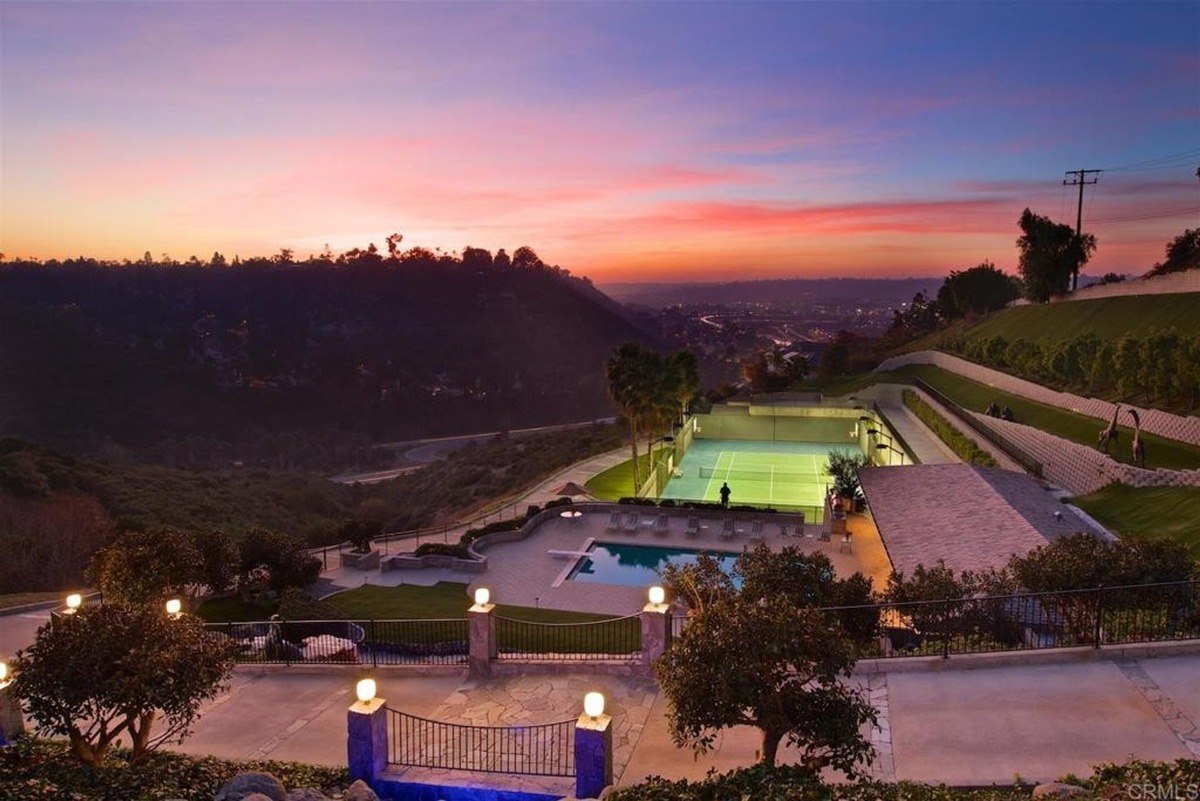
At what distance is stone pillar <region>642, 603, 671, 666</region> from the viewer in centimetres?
1267

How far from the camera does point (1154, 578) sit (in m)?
12.3

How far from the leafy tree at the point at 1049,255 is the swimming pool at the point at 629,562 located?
51.8 m

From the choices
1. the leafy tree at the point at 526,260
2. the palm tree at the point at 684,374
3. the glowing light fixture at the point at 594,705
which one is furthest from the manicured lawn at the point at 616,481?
the leafy tree at the point at 526,260

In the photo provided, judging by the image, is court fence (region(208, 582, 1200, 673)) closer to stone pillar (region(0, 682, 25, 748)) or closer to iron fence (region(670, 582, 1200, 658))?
iron fence (region(670, 582, 1200, 658))

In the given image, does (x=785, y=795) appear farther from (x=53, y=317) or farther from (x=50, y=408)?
(x=53, y=317)

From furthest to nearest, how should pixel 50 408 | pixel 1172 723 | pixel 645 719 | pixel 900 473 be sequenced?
pixel 50 408 → pixel 900 473 → pixel 645 719 → pixel 1172 723

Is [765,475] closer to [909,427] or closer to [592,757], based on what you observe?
[909,427]

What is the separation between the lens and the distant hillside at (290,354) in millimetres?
86875

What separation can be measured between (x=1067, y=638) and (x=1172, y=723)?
8.80ft

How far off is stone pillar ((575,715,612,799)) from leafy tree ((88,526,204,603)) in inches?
583

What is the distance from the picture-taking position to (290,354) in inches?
4739

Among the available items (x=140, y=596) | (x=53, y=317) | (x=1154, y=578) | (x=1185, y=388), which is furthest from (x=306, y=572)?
(x=53, y=317)

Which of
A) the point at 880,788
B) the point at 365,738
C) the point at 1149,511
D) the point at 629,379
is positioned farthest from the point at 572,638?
the point at 629,379

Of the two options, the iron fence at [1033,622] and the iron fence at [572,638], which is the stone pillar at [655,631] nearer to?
the iron fence at [1033,622]
